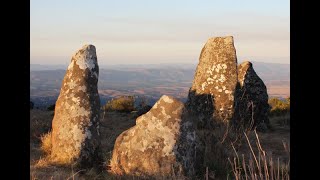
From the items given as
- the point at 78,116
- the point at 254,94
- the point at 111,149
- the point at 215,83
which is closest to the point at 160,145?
the point at 78,116

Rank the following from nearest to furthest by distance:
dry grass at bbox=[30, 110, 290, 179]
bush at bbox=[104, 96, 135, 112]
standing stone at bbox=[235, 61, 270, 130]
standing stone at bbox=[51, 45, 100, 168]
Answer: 1. dry grass at bbox=[30, 110, 290, 179]
2. standing stone at bbox=[51, 45, 100, 168]
3. standing stone at bbox=[235, 61, 270, 130]
4. bush at bbox=[104, 96, 135, 112]

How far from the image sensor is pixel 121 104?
2314 centimetres

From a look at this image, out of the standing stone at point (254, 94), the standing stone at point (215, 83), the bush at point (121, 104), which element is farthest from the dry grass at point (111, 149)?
the bush at point (121, 104)

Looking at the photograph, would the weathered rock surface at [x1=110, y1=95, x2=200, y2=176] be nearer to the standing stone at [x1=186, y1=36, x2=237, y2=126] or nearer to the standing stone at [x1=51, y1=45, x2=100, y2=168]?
the standing stone at [x1=51, y1=45, x2=100, y2=168]

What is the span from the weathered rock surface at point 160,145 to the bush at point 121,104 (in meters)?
13.6

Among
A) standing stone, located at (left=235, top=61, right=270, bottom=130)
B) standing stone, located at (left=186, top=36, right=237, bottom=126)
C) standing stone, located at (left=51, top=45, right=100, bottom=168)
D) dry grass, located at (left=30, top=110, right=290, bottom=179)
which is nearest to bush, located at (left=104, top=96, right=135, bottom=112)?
dry grass, located at (left=30, top=110, right=290, bottom=179)

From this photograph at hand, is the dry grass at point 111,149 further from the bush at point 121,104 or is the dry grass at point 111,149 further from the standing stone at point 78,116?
the bush at point 121,104

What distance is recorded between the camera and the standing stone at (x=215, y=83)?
43.8ft

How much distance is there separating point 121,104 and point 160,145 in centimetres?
1566

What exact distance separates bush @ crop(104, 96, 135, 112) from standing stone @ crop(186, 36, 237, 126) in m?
7.95

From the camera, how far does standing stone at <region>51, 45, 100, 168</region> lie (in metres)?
9.20

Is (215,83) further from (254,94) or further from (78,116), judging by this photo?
(78,116)
